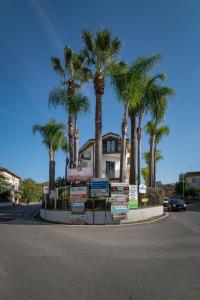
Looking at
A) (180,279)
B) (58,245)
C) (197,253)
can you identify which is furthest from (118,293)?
(58,245)

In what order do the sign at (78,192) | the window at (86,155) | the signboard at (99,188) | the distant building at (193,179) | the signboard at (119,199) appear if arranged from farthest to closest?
the distant building at (193,179)
the window at (86,155)
the sign at (78,192)
the signboard at (99,188)
the signboard at (119,199)

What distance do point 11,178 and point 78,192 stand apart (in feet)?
254

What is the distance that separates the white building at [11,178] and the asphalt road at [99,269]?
70833 mm

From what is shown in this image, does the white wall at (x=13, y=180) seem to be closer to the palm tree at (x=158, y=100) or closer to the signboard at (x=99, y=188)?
the palm tree at (x=158, y=100)

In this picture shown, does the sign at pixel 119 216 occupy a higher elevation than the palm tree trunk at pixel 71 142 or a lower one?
lower

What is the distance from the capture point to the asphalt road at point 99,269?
19.2ft

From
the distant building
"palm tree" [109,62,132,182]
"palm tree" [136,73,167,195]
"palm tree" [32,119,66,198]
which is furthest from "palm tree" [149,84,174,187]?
the distant building

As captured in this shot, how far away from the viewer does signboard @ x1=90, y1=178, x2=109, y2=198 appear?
2075 centimetres

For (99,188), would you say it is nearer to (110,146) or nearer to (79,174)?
(79,174)

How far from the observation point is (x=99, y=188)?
2091 cm

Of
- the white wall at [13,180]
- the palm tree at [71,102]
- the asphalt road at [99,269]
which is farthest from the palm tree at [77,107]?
the white wall at [13,180]

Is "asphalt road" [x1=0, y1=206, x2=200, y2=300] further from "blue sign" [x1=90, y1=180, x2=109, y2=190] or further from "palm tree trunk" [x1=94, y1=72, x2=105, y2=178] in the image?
"palm tree trunk" [x1=94, y1=72, x2=105, y2=178]

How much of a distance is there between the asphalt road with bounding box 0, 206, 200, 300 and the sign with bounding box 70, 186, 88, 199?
8477mm

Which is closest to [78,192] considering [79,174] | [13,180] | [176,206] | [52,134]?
[79,174]
